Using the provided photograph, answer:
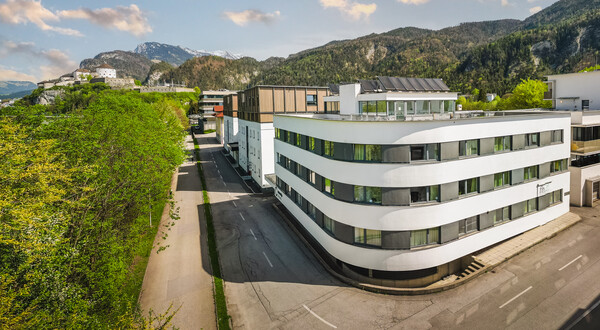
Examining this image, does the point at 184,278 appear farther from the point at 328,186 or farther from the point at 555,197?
the point at 555,197

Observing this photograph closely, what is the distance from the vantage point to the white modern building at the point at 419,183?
19.5 m

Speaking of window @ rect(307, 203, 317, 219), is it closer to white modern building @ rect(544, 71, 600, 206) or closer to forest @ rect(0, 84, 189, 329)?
forest @ rect(0, 84, 189, 329)

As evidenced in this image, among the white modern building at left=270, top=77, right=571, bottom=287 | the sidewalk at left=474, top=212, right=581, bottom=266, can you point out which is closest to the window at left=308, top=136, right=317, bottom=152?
the white modern building at left=270, top=77, right=571, bottom=287

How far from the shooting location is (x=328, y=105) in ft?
146

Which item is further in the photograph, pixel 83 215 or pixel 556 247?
pixel 556 247

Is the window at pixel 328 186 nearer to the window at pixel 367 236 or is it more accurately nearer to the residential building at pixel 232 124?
the window at pixel 367 236

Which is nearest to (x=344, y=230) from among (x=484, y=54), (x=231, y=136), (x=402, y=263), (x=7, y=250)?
(x=402, y=263)

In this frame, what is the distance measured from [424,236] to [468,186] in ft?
15.2

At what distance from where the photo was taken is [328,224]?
23.6 meters

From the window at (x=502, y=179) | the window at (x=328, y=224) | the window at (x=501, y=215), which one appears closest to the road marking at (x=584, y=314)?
the window at (x=501, y=215)

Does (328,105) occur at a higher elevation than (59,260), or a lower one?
higher

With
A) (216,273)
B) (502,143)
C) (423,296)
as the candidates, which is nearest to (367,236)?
(423,296)

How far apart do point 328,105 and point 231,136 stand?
2729cm

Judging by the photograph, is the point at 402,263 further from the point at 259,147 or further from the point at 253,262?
the point at 259,147
